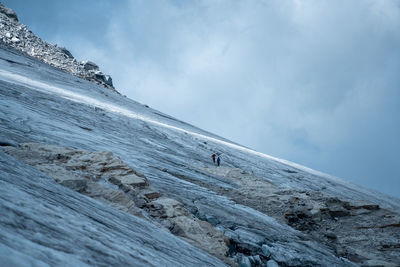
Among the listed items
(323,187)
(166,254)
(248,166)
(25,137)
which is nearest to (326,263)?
(166,254)

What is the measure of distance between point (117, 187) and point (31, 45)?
167ft

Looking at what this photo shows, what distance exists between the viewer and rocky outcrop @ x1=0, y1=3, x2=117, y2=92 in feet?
A: 140

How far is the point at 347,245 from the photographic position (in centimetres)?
1131

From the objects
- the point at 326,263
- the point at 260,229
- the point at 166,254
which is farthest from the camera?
the point at 260,229

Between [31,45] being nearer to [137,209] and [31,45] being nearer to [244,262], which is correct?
[137,209]

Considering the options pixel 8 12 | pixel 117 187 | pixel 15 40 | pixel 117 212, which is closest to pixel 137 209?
pixel 117 212

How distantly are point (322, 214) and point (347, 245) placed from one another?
2.35m

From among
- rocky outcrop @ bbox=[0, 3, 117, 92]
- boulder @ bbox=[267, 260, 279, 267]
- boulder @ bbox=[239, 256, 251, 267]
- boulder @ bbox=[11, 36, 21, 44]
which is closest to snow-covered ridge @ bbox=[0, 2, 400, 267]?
boulder @ bbox=[239, 256, 251, 267]

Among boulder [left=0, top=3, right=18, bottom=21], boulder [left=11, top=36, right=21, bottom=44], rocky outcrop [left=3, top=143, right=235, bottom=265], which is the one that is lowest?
rocky outcrop [left=3, top=143, right=235, bottom=265]

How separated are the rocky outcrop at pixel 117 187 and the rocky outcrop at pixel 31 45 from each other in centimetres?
4314

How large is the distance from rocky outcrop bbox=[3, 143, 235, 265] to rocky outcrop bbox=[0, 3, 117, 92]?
43140 millimetres

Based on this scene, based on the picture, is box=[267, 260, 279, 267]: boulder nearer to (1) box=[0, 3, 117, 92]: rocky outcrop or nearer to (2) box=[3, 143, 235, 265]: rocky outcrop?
(2) box=[3, 143, 235, 265]: rocky outcrop

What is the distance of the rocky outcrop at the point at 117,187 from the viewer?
6.79m

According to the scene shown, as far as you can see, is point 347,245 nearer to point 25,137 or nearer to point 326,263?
point 326,263
